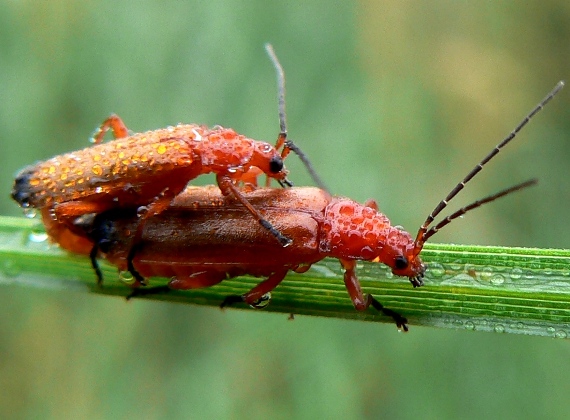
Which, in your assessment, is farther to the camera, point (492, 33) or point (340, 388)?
point (492, 33)

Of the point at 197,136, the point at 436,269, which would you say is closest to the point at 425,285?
the point at 436,269

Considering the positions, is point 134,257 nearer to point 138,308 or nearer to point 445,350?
point 138,308

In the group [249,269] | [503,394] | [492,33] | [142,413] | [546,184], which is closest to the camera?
[249,269]

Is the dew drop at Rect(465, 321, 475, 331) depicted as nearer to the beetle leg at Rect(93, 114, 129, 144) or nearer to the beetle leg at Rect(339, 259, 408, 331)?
the beetle leg at Rect(339, 259, 408, 331)

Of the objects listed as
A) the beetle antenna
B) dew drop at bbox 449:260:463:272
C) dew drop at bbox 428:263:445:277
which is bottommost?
dew drop at bbox 428:263:445:277

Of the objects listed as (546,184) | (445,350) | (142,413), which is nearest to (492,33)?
(546,184)

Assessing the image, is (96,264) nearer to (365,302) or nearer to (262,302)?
(262,302)

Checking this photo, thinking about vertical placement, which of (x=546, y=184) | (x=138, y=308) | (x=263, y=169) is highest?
(x=546, y=184)

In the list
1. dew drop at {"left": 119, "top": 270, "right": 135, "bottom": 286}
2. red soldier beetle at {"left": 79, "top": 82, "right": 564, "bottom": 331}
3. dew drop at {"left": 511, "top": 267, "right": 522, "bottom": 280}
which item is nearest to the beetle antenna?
red soldier beetle at {"left": 79, "top": 82, "right": 564, "bottom": 331}
